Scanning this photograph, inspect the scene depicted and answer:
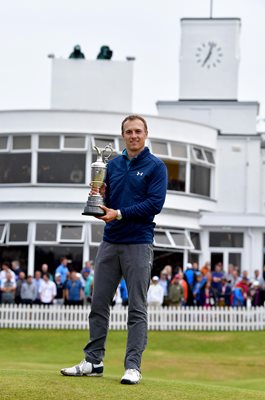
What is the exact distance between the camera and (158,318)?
32250 mm

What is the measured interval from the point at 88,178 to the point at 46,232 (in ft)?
8.53

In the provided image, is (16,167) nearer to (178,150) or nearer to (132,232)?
(178,150)

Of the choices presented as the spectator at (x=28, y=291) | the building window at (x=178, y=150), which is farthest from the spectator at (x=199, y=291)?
the building window at (x=178, y=150)

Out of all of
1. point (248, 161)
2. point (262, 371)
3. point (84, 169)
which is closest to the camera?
point (262, 371)

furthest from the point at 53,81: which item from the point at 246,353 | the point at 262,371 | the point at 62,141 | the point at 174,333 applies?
the point at 262,371

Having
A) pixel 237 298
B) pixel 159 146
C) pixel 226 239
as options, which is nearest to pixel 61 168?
pixel 159 146

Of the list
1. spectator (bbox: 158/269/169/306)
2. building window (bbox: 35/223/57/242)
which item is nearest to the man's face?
spectator (bbox: 158/269/169/306)

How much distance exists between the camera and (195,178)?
4325cm

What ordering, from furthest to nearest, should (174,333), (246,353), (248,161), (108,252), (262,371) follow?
1. (248,161)
2. (174,333)
3. (246,353)
4. (262,371)
5. (108,252)

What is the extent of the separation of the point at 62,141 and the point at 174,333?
11.2m

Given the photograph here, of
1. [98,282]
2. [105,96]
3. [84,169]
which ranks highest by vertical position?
[105,96]

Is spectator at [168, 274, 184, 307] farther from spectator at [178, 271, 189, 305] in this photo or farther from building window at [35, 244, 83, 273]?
building window at [35, 244, 83, 273]

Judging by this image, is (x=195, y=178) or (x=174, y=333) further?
(x=195, y=178)

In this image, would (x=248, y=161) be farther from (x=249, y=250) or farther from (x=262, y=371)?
(x=262, y=371)
